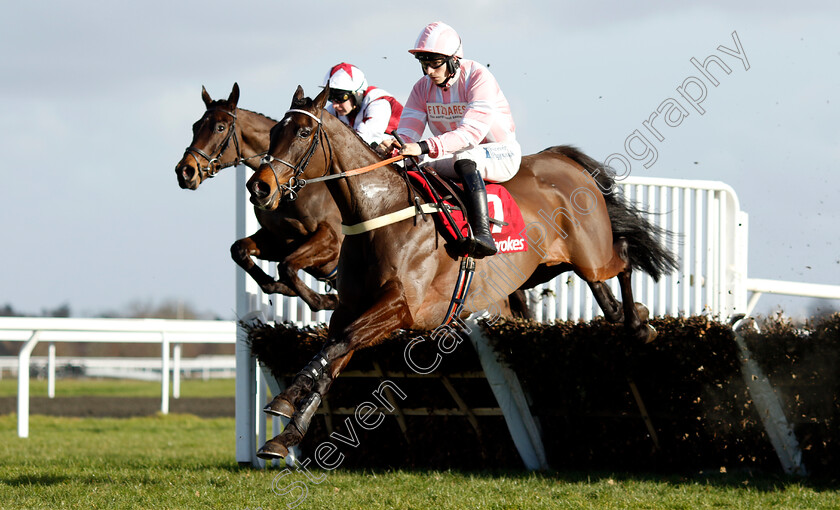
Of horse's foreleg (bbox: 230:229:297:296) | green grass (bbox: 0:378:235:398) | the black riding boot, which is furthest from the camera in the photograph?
green grass (bbox: 0:378:235:398)

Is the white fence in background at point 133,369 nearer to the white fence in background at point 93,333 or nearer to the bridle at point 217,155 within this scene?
the white fence in background at point 93,333

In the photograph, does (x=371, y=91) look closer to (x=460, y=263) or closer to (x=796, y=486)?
(x=460, y=263)

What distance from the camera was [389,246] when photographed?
465cm

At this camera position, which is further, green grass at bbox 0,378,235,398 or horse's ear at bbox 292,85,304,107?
green grass at bbox 0,378,235,398

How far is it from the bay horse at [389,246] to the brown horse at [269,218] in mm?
1526

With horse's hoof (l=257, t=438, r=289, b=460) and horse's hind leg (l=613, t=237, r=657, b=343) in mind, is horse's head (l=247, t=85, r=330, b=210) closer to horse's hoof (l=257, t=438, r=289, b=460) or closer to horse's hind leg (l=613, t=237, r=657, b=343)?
horse's hoof (l=257, t=438, r=289, b=460)

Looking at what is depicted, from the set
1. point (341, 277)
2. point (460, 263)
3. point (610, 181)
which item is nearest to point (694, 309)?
point (610, 181)

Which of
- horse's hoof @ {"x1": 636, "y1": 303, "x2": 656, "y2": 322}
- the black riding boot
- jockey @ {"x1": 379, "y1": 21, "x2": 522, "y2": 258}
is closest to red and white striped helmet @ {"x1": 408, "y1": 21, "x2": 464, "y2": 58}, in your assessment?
jockey @ {"x1": 379, "y1": 21, "x2": 522, "y2": 258}

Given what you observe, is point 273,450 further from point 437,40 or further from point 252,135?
point 252,135

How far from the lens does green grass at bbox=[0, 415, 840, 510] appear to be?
4.68 metres

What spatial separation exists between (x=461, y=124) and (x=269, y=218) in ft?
7.00

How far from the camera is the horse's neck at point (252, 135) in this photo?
22.4 feet

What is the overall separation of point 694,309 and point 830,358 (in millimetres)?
2406

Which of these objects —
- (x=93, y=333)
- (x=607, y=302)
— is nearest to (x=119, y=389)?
(x=93, y=333)
